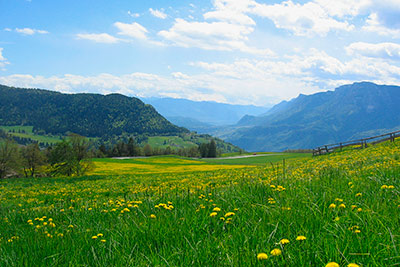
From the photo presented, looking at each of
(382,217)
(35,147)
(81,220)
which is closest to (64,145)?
(35,147)

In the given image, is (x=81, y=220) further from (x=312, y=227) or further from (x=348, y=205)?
(x=348, y=205)

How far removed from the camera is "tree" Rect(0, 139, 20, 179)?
51938mm

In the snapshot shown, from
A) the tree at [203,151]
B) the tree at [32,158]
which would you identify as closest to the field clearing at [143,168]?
the tree at [32,158]

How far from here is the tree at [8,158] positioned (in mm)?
51938

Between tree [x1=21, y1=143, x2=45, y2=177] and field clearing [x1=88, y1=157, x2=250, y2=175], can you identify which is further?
tree [x1=21, y1=143, x2=45, y2=177]

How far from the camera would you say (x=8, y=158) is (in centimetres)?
5244

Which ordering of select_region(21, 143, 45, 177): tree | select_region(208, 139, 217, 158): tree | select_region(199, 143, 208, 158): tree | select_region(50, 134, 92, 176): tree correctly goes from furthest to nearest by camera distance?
select_region(199, 143, 208, 158): tree < select_region(208, 139, 217, 158): tree < select_region(21, 143, 45, 177): tree < select_region(50, 134, 92, 176): tree

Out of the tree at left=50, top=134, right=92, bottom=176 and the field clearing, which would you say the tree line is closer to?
the tree at left=50, top=134, right=92, bottom=176

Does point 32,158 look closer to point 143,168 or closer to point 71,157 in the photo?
point 71,157

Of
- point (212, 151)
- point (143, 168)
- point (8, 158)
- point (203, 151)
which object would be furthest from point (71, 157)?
point (203, 151)

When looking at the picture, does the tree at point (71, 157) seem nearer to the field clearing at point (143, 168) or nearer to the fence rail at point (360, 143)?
the field clearing at point (143, 168)

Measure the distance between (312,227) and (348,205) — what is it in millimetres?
918

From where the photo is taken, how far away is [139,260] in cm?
270

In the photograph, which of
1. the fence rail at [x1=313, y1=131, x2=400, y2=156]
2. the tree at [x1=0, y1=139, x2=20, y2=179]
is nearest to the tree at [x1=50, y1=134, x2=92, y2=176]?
the tree at [x1=0, y1=139, x2=20, y2=179]
